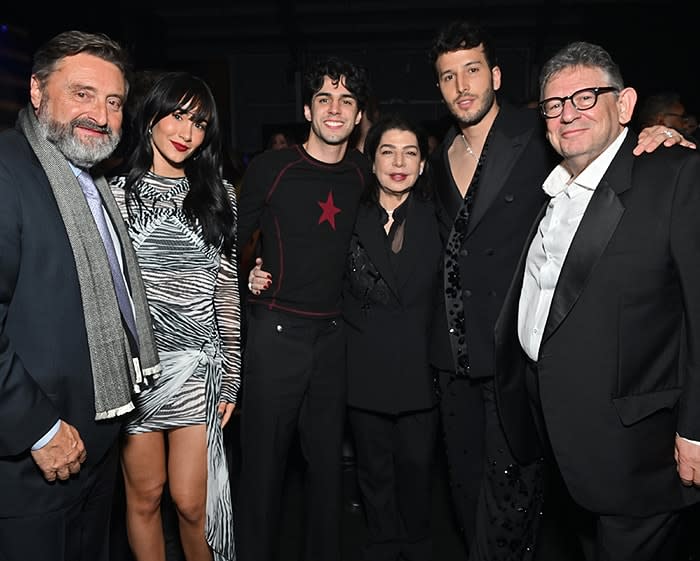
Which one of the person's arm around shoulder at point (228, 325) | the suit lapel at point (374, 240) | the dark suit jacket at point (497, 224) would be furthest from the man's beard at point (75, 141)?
the dark suit jacket at point (497, 224)

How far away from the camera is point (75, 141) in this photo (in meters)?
1.77

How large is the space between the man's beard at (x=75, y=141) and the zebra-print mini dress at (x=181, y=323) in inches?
15.7

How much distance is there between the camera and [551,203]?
217 centimetres

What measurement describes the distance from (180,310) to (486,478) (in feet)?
4.52

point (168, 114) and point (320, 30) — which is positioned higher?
point (320, 30)

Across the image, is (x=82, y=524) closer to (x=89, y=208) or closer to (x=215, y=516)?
(x=215, y=516)

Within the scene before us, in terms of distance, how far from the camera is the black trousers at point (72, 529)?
5.23ft

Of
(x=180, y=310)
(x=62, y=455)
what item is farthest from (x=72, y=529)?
(x=180, y=310)

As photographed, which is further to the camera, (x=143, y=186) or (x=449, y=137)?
(x=449, y=137)

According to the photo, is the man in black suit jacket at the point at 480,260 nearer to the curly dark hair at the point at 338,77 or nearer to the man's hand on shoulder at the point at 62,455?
the curly dark hair at the point at 338,77

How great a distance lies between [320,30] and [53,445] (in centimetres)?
1170

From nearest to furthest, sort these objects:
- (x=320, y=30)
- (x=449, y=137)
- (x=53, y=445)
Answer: (x=53, y=445) → (x=449, y=137) → (x=320, y=30)

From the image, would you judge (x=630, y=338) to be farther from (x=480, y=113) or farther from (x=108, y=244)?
(x=108, y=244)

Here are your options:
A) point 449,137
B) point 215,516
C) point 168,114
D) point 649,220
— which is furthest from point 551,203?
point 215,516
